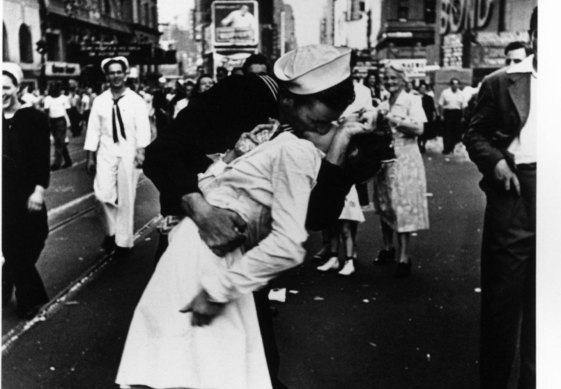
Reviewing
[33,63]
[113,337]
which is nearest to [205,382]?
[113,337]

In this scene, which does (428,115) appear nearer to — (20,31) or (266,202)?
(20,31)

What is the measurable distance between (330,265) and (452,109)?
6637 millimetres

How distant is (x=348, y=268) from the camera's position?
4652mm

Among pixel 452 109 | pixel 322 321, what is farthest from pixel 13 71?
pixel 452 109

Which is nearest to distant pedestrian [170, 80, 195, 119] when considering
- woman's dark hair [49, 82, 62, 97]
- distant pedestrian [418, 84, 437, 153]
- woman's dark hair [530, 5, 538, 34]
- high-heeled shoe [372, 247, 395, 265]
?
woman's dark hair [49, 82, 62, 97]

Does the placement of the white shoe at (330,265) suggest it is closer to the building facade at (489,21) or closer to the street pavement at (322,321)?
the street pavement at (322,321)

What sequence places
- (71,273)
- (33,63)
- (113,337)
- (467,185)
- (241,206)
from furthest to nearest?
(467,185) < (71,273) < (33,63) < (113,337) < (241,206)

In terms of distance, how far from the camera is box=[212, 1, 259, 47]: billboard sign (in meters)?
6.10

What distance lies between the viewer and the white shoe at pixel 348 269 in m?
4.63

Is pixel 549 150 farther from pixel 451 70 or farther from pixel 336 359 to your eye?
pixel 451 70

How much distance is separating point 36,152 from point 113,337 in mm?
875

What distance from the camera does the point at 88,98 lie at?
11938 mm

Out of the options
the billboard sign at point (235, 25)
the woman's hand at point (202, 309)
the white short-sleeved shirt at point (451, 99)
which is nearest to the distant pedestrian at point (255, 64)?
the billboard sign at point (235, 25)

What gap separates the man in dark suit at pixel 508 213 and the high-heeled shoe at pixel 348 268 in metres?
1.95
